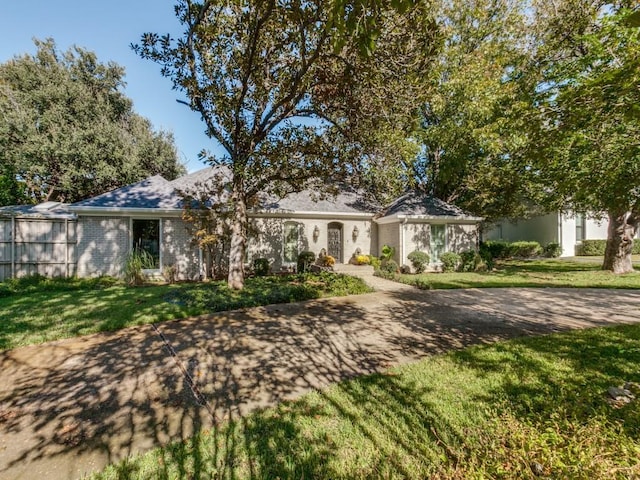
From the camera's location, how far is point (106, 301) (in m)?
8.04

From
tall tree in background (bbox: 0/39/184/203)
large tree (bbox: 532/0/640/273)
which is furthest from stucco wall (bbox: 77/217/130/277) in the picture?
large tree (bbox: 532/0/640/273)

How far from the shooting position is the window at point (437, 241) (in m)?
15.5

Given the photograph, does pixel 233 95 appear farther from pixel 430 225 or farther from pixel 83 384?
pixel 430 225

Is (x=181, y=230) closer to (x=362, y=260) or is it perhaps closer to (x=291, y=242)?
(x=291, y=242)

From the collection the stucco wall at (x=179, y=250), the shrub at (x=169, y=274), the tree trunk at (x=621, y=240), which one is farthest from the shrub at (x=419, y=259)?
the shrub at (x=169, y=274)

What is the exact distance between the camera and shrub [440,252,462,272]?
14.9 meters

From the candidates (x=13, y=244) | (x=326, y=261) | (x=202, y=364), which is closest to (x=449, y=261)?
(x=326, y=261)

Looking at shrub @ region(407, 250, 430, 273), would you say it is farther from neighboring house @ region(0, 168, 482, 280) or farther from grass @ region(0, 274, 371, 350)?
grass @ region(0, 274, 371, 350)

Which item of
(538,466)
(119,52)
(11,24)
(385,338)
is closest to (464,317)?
(385,338)

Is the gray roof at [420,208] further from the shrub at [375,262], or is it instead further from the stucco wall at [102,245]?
the stucco wall at [102,245]

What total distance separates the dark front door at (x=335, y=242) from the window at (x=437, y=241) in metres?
4.82

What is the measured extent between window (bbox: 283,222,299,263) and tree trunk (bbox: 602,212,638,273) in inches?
563

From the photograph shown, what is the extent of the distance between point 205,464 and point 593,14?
684 inches

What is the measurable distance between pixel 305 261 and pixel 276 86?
7767 mm
